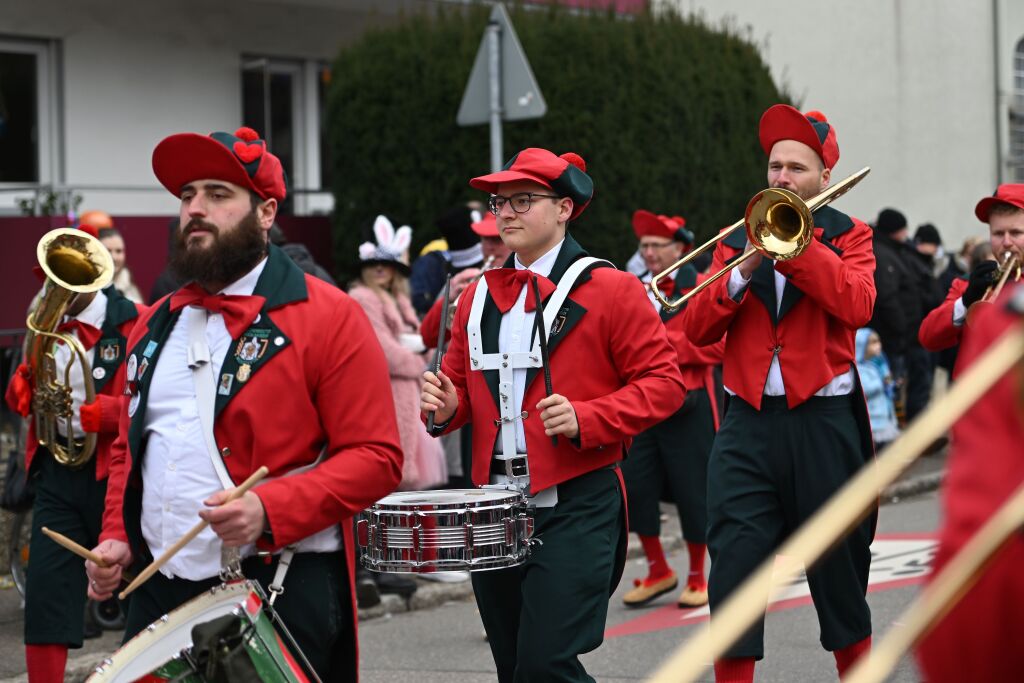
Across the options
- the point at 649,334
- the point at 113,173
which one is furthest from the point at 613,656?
the point at 113,173

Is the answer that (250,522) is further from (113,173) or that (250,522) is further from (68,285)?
(113,173)

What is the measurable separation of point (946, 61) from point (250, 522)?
865 inches

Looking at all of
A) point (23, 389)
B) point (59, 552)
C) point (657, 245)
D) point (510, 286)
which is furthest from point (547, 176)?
point (657, 245)

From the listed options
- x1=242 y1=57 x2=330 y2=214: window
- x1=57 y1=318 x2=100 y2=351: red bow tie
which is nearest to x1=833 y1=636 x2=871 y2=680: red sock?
x1=57 y1=318 x2=100 y2=351: red bow tie

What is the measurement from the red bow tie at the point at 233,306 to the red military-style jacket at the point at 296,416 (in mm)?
21

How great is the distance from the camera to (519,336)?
502 centimetres

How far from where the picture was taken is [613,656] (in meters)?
7.40

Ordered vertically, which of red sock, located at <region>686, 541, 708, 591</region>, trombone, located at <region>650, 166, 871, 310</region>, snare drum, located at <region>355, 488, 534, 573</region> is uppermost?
trombone, located at <region>650, 166, 871, 310</region>

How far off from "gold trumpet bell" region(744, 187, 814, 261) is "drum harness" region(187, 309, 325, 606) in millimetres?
2058

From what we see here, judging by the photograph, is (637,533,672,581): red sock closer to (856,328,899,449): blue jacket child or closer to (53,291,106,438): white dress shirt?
(53,291,106,438): white dress shirt

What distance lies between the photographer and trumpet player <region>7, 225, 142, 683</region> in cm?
596

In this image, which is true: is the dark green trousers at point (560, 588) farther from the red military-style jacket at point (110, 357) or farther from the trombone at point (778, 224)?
the red military-style jacket at point (110, 357)

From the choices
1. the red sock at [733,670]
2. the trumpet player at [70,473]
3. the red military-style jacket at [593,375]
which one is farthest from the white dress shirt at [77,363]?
the red sock at [733,670]

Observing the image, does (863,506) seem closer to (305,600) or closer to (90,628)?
(305,600)
